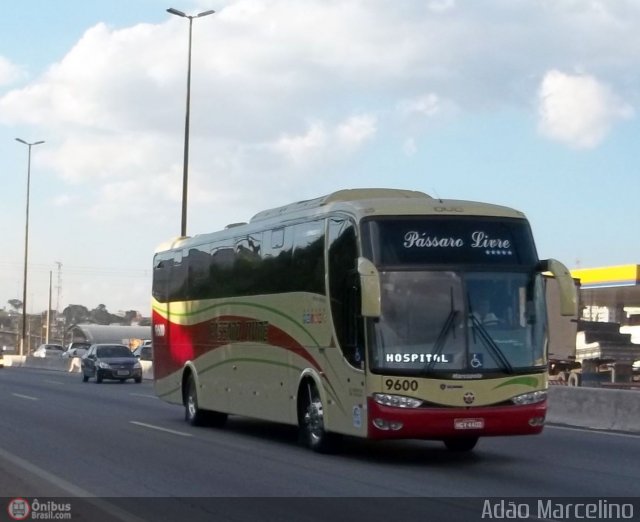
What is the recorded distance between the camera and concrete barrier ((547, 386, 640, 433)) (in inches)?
795

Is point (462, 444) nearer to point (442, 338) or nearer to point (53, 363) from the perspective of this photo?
point (442, 338)

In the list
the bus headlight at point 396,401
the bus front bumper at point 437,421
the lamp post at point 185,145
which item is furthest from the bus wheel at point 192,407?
the lamp post at point 185,145

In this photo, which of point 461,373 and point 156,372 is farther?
point 156,372

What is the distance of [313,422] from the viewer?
53.8 ft

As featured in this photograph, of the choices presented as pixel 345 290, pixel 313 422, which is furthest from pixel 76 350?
pixel 345 290

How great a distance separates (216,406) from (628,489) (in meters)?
9.29

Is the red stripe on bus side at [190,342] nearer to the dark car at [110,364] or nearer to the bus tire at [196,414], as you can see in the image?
the bus tire at [196,414]

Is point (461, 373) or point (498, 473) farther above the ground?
point (461, 373)

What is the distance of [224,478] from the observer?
13.5 meters

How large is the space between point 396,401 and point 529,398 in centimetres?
174

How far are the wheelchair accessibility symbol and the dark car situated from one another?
3054 cm

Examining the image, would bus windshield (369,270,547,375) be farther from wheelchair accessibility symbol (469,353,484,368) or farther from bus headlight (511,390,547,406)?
bus headlight (511,390,547,406)
